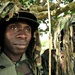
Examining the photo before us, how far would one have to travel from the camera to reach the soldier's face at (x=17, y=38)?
6.57 ft

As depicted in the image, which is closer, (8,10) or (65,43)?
(8,10)

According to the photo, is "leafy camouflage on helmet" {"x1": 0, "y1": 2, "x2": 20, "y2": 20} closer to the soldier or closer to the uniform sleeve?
the soldier

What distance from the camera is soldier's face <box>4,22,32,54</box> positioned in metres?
2.00

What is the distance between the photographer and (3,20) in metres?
2.01

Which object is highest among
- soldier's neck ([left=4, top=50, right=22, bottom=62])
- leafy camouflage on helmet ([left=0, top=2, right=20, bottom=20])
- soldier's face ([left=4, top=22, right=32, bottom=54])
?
leafy camouflage on helmet ([left=0, top=2, right=20, bottom=20])

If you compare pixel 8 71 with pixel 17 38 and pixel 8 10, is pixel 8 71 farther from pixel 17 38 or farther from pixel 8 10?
pixel 8 10

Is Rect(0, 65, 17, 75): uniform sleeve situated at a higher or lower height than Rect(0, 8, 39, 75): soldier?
lower

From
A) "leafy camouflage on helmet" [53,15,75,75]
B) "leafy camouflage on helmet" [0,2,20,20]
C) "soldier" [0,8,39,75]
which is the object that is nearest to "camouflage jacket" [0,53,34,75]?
"soldier" [0,8,39,75]

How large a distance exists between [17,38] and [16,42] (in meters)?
0.03

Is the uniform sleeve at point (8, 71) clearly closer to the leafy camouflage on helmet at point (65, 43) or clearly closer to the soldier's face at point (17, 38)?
the soldier's face at point (17, 38)

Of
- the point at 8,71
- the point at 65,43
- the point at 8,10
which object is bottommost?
the point at 8,71

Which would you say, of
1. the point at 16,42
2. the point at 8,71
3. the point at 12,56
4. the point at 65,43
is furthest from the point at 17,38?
the point at 65,43

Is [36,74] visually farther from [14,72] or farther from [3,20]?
[3,20]

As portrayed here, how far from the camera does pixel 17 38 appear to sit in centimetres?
202
